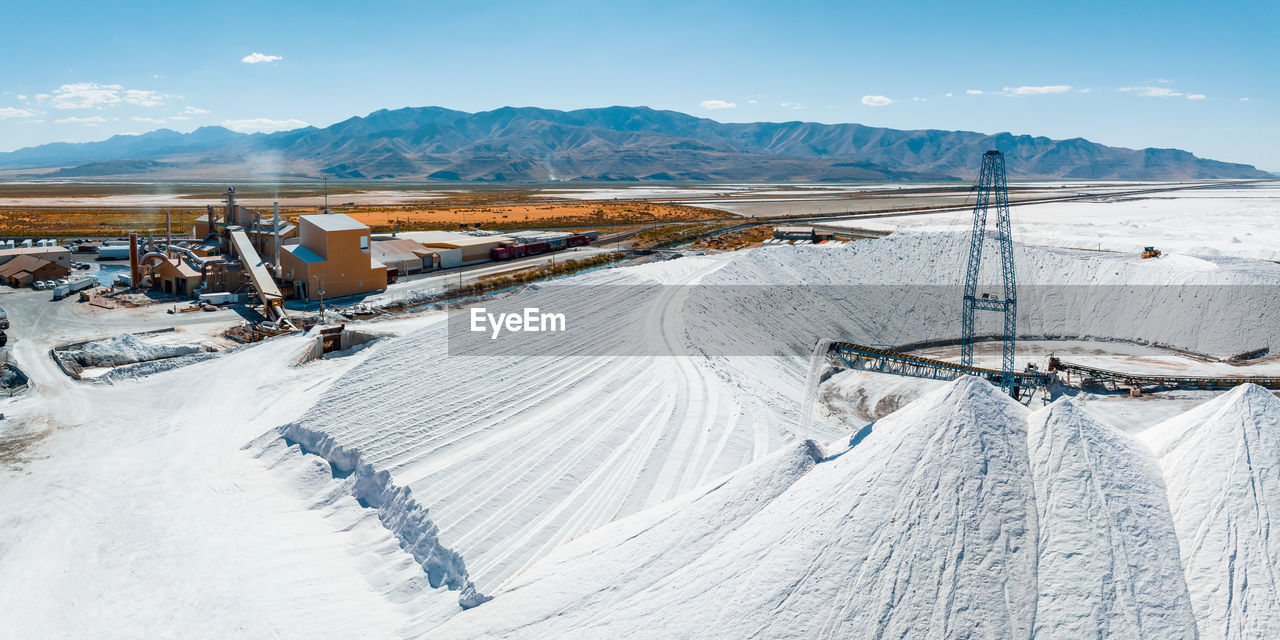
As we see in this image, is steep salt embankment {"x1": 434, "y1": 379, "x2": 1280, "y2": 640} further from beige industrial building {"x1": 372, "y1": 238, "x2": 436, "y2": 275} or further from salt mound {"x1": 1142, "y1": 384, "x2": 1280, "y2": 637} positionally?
beige industrial building {"x1": 372, "y1": 238, "x2": 436, "y2": 275}

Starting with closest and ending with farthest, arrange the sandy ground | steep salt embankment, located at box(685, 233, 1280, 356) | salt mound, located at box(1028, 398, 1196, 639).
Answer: salt mound, located at box(1028, 398, 1196, 639) < steep salt embankment, located at box(685, 233, 1280, 356) < the sandy ground

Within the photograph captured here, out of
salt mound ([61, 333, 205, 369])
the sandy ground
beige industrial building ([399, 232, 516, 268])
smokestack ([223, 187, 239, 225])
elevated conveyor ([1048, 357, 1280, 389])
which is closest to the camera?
salt mound ([61, 333, 205, 369])

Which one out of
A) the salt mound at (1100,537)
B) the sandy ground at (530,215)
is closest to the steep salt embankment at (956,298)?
the salt mound at (1100,537)

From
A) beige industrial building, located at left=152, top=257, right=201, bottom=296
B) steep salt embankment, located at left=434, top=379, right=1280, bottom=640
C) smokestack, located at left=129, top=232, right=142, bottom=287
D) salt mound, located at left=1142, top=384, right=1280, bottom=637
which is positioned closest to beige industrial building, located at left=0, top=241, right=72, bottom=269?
smokestack, located at left=129, top=232, right=142, bottom=287

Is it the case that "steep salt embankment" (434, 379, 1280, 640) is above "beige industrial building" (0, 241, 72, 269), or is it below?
below

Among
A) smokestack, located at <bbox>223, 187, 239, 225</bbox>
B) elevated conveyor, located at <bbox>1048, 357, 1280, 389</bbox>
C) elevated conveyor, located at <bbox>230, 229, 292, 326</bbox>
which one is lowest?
elevated conveyor, located at <bbox>1048, 357, 1280, 389</bbox>

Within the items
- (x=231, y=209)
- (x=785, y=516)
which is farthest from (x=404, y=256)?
(x=785, y=516)

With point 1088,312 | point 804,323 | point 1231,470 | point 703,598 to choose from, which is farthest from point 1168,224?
point 703,598

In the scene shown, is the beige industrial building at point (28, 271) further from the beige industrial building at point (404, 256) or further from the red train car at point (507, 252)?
the red train car at point (507, 252)
